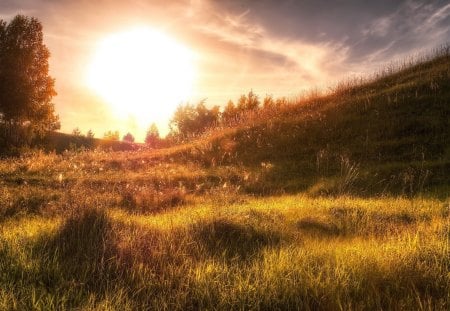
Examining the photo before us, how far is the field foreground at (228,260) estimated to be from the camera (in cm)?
345

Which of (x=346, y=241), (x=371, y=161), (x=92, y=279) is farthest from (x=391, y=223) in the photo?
(x=371, y=161)

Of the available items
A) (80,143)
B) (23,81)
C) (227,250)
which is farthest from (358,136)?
(80,143)

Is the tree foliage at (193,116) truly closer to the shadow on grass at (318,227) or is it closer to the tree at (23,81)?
the tree at (23,81)

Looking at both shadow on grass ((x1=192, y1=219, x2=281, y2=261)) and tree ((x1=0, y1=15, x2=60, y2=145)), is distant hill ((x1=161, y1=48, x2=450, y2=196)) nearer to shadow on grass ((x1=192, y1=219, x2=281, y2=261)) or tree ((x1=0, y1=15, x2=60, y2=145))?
shadow on grass ((x1=192, y1=219, x2=281, y2=261))

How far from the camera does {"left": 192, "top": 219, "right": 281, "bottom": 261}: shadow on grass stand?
4674 millimetres

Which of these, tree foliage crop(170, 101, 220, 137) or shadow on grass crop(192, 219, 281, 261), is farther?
tree foliage crop(170, 101, 220, 137)

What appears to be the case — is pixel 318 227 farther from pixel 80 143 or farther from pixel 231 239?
pixel 80 143

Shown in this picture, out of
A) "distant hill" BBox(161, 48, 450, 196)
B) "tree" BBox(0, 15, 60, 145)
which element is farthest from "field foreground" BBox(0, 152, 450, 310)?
"tree" BBox(0, 15, 60, 145)

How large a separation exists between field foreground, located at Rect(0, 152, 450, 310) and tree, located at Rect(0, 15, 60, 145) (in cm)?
3212

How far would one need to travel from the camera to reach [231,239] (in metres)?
5.35

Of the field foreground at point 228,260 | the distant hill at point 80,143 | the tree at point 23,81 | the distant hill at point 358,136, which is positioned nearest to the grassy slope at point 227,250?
the field foreground at point 228,260

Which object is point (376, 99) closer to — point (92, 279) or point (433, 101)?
point (433, 101)

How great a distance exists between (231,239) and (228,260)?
90 centimetres

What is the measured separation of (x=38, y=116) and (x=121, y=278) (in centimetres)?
3744
